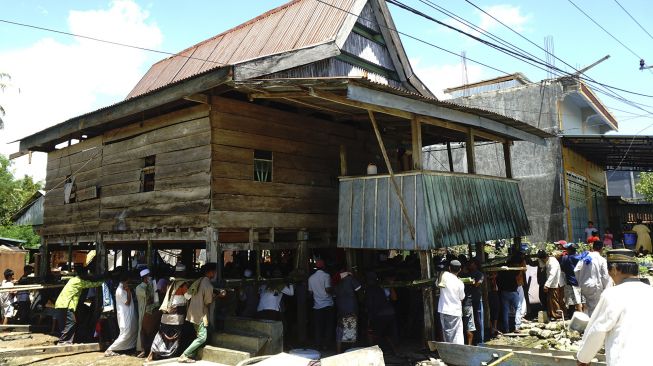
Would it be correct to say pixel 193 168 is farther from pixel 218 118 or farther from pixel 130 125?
pixel 130 125

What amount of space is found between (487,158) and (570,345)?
13868mm

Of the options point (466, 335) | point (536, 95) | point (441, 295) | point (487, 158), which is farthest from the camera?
point (487, 158)

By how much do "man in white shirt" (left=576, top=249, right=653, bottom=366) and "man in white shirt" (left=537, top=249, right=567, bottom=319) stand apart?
7.34m

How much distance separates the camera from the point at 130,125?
11.8 m

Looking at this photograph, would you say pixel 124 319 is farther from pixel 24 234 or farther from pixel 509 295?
pixel 24 234

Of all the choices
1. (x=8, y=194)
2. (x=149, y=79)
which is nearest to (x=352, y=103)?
(x=149, y=79)

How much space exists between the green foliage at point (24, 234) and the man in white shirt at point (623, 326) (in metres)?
30.8

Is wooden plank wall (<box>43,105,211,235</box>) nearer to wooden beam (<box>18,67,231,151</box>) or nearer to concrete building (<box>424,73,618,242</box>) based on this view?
wooden beam (<box>18,67,231,151</box>)

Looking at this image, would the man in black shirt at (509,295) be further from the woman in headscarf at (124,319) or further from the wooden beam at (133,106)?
the woman in headscarf at (124,319)

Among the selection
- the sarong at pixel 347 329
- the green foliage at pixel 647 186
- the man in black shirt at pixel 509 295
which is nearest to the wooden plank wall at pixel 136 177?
the sarong at pixel 347 329

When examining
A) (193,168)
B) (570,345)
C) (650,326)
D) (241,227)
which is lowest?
(570,345)

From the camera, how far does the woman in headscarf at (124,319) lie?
9.56 meters

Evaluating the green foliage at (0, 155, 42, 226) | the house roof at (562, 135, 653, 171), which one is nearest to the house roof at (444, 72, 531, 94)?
the house roof at (562, 135, 653, 171)

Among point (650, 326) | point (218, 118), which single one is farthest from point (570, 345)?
point (218, 118)
